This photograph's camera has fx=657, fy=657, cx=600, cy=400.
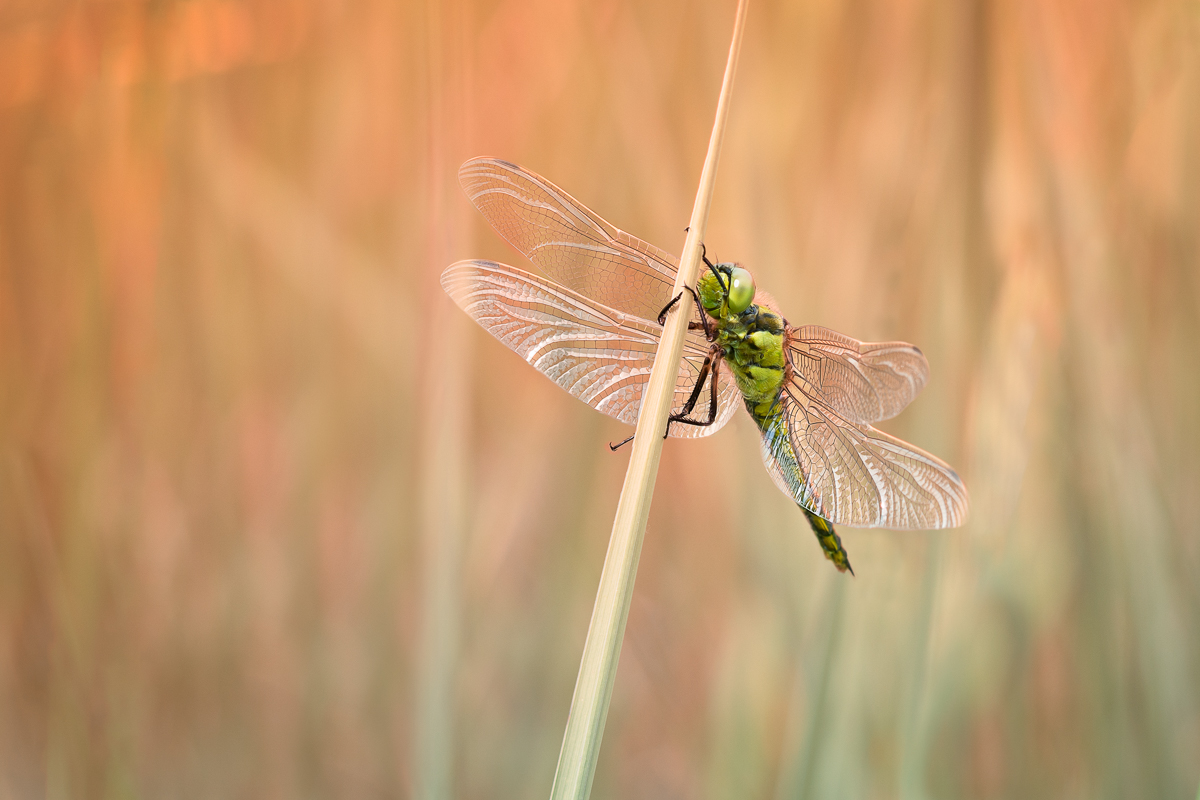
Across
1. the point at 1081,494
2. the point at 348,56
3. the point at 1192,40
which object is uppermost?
the point at 1192,40

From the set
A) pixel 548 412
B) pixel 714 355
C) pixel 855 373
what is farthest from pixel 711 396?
pixel 548 412

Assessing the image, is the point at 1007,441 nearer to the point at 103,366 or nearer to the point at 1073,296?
the point at 1073,296

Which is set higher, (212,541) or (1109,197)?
(1109,197)

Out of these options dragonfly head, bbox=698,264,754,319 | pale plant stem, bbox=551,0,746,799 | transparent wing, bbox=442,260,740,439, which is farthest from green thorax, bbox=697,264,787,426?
pale plant stem, bbox=551,0,746,799

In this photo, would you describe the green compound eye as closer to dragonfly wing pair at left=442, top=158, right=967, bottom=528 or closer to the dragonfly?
the dragonfly

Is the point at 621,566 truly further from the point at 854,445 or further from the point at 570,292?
the point at 854,445

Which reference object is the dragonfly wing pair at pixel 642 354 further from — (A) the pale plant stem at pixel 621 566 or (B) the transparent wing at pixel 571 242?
(A) the pale plant stem at pixel 621 566

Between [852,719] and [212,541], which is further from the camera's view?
[212,541]

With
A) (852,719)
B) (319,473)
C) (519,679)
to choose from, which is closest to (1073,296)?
(852,719)

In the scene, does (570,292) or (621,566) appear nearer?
(621,566)
